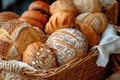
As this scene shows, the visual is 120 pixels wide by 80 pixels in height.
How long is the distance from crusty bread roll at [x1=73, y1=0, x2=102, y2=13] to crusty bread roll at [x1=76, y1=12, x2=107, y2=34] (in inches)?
3.0

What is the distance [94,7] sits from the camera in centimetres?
116

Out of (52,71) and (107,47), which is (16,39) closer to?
(52,71)

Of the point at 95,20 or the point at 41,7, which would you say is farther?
the point at 41,7

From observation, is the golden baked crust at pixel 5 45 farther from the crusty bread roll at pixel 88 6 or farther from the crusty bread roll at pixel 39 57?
the crusty bread roll at pixel 88 6

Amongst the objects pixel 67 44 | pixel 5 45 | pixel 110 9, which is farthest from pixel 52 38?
pixel 110 9

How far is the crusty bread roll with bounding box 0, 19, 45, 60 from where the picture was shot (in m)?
0.90

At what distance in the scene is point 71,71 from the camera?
2.87 feet

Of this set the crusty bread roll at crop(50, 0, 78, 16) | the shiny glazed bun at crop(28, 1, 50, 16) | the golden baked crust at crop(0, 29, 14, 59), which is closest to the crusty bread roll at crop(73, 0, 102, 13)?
the crusty bread roll at crop(50, 0, 78, 16)

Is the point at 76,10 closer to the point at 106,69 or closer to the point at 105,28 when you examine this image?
the point at 105,28

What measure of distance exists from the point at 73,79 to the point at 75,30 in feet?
0.61

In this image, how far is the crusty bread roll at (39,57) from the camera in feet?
2.83

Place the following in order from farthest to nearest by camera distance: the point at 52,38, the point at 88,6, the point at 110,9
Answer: the point at 110,9 → the point at 88,6 → the point at 52,38

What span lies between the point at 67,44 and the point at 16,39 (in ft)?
0.60

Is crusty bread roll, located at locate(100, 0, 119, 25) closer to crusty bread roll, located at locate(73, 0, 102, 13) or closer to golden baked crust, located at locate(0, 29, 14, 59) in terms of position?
crusty bread roll, located at locate(73, 0, 102, 13)
